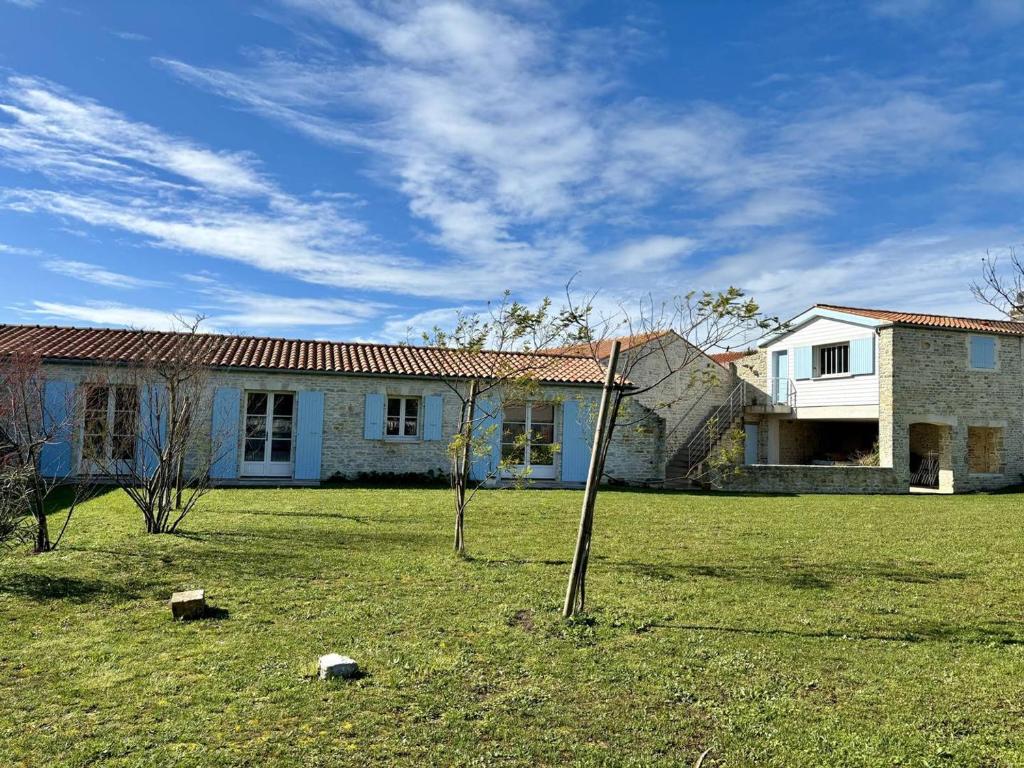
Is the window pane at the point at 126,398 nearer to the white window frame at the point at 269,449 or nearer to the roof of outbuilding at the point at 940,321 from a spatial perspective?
the white window frame at the point at 269,449

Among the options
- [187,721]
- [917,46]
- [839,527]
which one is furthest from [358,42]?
[839,527]

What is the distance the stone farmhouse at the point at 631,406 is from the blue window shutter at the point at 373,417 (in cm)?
3

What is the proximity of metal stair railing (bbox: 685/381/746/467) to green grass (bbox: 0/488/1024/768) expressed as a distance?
14.0 metres

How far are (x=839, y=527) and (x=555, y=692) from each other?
9043 millimetres

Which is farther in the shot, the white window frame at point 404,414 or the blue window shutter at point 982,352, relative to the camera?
the blue window shutter at point 982,352

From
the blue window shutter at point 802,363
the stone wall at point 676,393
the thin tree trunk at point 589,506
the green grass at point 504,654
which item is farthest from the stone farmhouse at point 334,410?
the thin tree trunk at point 589,506

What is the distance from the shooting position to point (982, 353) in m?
21.5

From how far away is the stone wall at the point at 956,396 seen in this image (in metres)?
20.8

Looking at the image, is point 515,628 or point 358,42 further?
point 358,42

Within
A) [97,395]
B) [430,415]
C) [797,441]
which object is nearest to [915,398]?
[797,441]

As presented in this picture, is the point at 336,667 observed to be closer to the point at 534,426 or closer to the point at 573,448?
the point at 573,448

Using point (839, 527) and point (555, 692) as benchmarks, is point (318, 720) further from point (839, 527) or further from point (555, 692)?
point (839, 527)

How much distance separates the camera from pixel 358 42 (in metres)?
9.19

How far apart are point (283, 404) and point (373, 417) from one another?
2160mm
